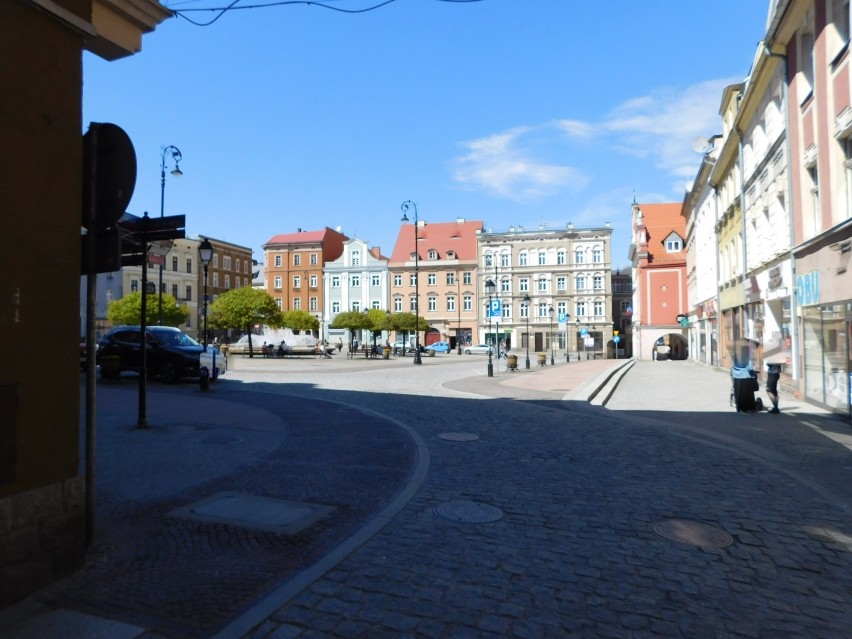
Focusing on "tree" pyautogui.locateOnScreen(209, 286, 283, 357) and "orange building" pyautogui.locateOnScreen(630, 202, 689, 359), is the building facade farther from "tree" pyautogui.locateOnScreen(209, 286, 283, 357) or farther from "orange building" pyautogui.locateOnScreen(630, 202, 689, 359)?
"tree" pyautogui.locateOnScreen(209, 286, 283, 357)

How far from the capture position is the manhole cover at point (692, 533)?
4.45m

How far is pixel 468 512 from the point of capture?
520 centimetres

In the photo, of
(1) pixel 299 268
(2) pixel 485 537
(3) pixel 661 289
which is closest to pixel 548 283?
(3) pixel 661 289

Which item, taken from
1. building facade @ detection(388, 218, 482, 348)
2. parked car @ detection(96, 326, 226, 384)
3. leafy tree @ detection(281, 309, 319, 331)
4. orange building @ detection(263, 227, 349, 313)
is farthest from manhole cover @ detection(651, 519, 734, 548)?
orange building @ detection(263, 227, 349, 313)

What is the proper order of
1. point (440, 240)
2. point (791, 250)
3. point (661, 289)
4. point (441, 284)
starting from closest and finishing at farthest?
point (791, 250), point (661, 289), point (441, 284), point (440, 240)

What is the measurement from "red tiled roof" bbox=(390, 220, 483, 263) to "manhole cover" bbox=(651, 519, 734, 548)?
6521 centimetres

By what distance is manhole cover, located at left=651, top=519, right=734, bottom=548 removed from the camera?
14.6 feet

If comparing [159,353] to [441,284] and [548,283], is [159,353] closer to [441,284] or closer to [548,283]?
[441,284]

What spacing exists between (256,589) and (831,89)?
47.6 ft

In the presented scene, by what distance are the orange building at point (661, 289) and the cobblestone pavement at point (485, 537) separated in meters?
40.0

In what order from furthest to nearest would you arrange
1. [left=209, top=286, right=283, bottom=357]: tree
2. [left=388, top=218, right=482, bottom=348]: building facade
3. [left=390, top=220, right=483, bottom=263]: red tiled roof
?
[left=390, top=220, right=483, bottom=263]: red tiled roof → [left=388, top=218, right=482, bottom=348]: building facade → [left=209, top=286, right=283, bottom=357]: tree

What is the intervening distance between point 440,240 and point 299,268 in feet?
65.5

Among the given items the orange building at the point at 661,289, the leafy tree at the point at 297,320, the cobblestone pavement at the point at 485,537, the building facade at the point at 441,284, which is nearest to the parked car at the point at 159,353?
the cobblestone pavement at the point at 485,537

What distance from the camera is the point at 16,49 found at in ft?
11.3
